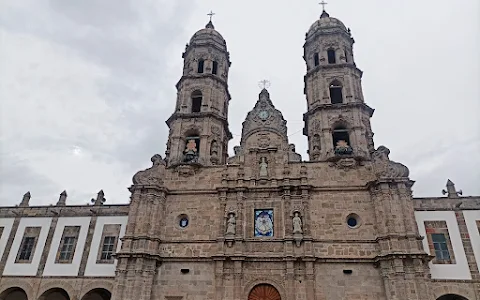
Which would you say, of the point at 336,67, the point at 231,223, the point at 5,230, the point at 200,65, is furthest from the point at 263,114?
the point at 5,230

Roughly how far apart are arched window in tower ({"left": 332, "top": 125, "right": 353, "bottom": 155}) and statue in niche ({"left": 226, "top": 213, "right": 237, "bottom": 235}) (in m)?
8.08

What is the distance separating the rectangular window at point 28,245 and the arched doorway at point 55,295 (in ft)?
8.82

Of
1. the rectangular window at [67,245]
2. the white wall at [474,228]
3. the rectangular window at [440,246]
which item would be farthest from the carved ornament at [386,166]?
the rectangular window at [67,245]

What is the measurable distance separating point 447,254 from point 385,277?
4.71 m

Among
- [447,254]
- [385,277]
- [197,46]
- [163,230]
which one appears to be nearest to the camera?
[385,277]

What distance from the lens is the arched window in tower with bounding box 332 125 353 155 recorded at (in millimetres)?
24125

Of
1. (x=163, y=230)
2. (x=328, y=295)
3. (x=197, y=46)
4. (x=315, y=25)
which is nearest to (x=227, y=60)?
(x=197, y=46)

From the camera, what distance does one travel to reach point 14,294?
2591 cm

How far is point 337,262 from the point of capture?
2066 cm

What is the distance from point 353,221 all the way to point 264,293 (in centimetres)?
681

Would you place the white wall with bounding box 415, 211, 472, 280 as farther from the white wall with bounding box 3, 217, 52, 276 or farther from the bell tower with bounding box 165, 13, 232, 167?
the white wall with bounding box 3, 217, 52, 276

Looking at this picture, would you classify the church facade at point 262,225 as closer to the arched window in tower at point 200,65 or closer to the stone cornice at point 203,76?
the stone cornice at point 203,76

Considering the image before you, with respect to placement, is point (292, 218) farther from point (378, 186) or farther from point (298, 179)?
point (378, 186)

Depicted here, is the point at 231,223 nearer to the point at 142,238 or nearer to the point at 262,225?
the point at 262,225
